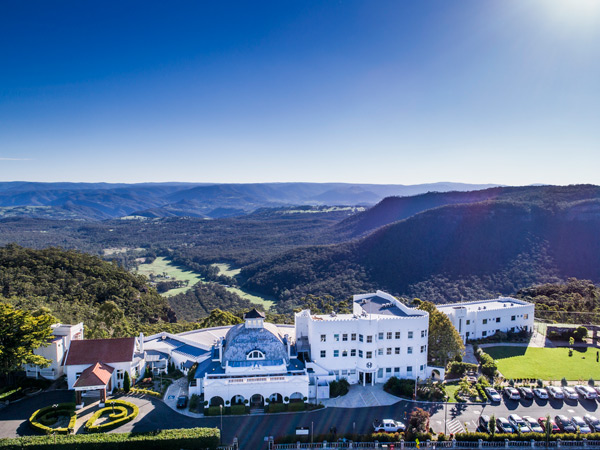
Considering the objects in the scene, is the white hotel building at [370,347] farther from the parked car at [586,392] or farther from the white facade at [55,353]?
the white facade at [55,353]

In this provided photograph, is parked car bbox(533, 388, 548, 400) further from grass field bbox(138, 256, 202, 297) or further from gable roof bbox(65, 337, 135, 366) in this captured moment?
grass field bbox(138, 256, 202, 297)

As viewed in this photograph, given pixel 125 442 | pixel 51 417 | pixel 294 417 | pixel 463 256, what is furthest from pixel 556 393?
pixel 463 256

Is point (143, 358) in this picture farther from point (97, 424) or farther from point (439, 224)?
point (439, 224)

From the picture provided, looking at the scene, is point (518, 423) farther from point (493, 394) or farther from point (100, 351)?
point (100, 351)

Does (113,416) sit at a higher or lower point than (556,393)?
lower

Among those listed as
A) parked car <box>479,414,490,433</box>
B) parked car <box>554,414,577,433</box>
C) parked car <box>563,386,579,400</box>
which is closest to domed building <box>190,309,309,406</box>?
parked car <box>479,414,490,433</box>

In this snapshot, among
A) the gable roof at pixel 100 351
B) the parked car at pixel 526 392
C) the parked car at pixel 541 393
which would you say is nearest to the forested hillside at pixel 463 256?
the parked car at pixel 526 392
